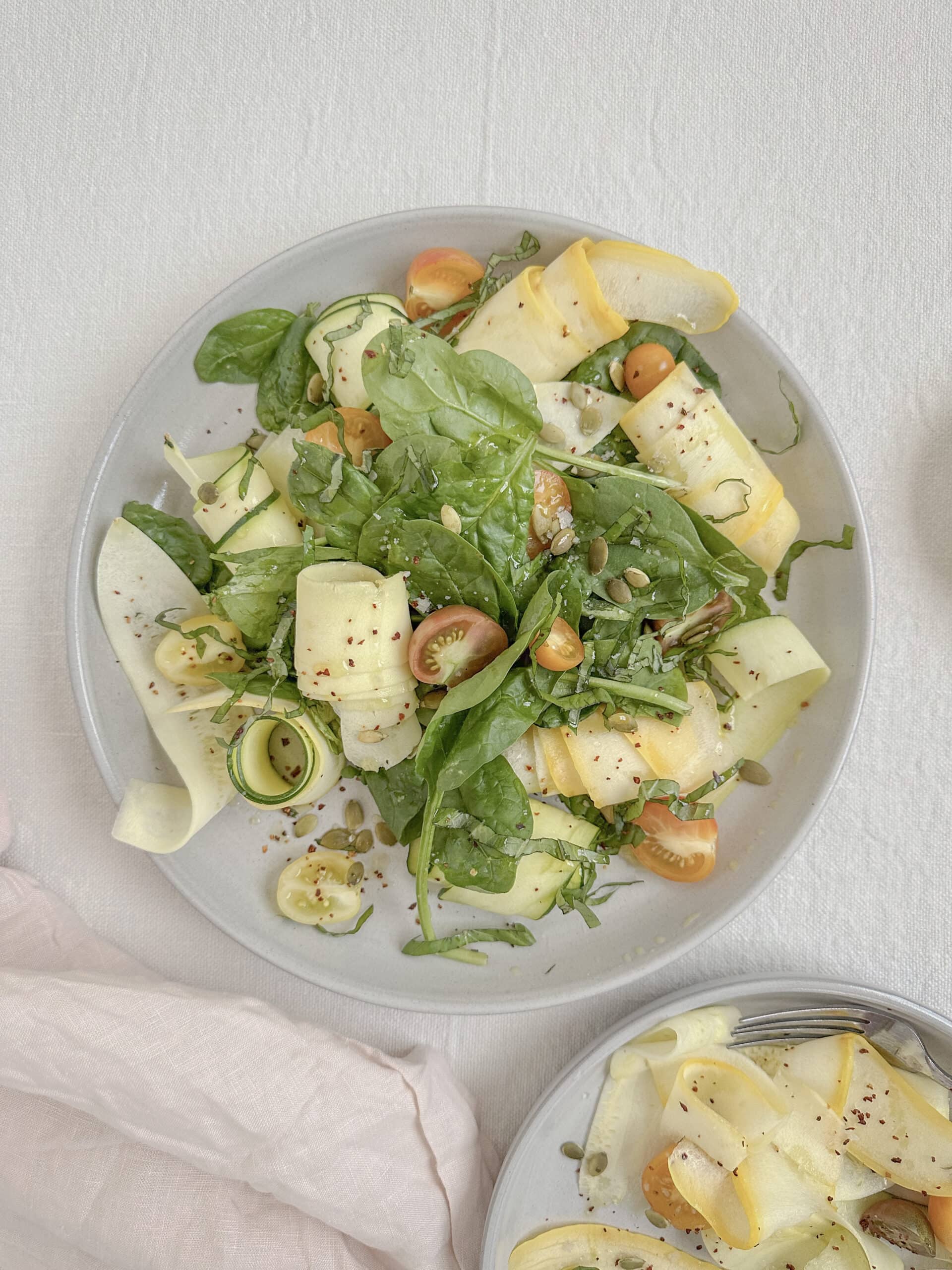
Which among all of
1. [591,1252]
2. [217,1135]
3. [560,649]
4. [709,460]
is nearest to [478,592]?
[560,649]

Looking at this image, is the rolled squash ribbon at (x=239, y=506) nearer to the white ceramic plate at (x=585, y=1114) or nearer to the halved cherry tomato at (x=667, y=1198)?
the white ceramic plate at (x=585, y=1114)

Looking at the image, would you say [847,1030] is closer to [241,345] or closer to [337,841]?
[337,841]

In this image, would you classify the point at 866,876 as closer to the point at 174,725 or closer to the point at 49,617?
the point at 174,725

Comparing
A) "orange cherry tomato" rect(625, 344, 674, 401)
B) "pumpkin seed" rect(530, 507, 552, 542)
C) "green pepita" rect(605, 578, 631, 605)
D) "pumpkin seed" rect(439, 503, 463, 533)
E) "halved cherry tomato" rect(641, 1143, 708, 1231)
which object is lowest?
"halved cherry tomato" rect(641, 1143, 708, 1231)

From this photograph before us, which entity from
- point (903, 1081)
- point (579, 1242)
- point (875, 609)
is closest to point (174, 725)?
point (579, 1242)

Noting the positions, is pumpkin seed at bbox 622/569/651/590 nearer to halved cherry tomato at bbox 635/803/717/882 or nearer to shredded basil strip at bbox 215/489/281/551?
halved cherry tomato at bbox 635/803/717/882

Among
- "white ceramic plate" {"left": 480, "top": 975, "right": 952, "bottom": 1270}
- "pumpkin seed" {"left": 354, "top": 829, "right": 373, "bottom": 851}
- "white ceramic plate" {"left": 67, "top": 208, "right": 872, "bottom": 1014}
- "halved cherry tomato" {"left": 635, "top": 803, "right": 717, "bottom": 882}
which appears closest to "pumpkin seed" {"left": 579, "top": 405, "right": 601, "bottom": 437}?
"white ceramic plate" {"left": 67, "top": 208, "right": 872, "bottom": 1014}
